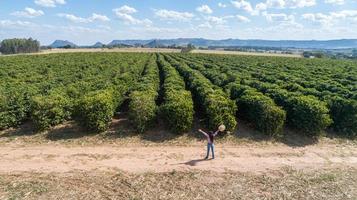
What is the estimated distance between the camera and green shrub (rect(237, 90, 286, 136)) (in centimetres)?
1339

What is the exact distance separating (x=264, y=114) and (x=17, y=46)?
13303cm

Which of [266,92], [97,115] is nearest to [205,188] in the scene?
[97,115]

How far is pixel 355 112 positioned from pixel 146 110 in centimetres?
891

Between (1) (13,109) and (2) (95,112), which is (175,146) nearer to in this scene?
(2) (95,112)

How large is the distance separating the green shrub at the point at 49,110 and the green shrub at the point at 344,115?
39.0 feet

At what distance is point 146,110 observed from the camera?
45.0 ft

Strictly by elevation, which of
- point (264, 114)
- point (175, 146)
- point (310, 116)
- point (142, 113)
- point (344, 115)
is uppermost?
point (142, 113)

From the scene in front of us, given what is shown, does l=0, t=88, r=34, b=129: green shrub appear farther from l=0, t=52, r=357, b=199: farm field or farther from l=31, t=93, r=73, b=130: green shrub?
l=31, t=93, r=73, b=130: green shrub

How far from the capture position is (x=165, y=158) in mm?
11109

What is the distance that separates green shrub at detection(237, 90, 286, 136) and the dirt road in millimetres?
1067

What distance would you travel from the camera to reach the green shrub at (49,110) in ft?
45.5

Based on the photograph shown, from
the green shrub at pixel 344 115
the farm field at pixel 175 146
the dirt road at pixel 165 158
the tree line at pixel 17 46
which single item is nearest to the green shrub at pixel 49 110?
the farm field at pixel 175 146

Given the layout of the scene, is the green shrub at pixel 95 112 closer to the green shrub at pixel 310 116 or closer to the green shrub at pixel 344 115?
the green shrub at pixel 310 116

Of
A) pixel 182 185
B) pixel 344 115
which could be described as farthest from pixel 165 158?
pixel 344 115
